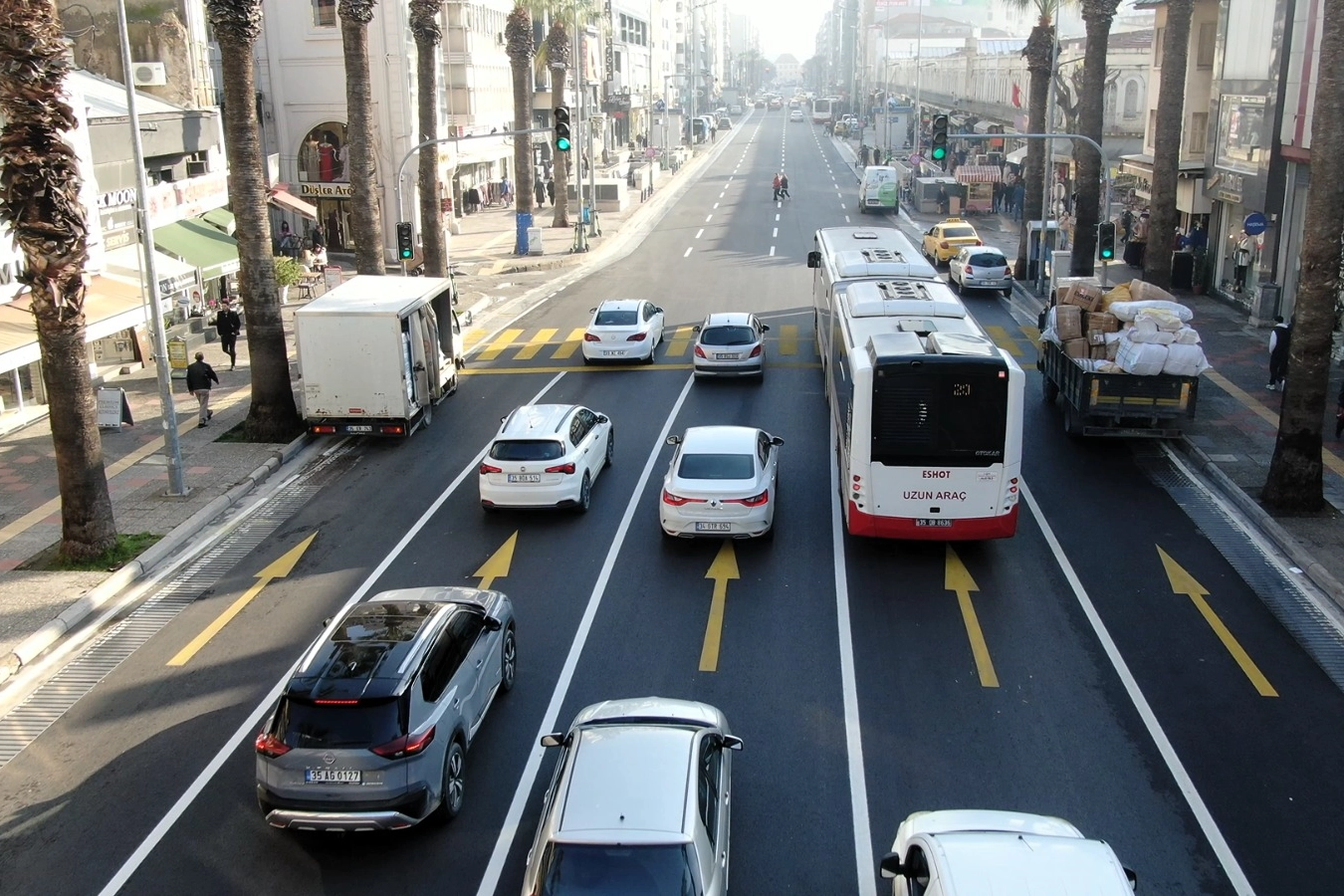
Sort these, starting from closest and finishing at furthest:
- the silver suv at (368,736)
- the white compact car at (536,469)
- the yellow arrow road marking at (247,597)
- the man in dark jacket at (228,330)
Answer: the silver suv at (368,736) → the yellow arrow road marking at (247,597) → the white compact car at (536,469) → the man in dark jacket at (228,330)

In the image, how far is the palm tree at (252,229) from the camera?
23312mm

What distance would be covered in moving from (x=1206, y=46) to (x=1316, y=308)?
93.2ft

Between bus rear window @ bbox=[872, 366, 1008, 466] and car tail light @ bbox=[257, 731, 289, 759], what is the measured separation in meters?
9.25

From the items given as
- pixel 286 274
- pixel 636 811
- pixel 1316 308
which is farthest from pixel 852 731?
pixel 286 274

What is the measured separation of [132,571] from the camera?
17984 mm

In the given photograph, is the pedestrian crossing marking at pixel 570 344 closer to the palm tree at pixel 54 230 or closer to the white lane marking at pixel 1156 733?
the palm tree at pixel 54 230

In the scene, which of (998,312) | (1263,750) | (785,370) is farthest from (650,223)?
(1263,750)

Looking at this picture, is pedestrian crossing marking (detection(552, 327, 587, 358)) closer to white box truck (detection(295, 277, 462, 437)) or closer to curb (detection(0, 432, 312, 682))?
white box truck (detection(295, 277, 462, 437))

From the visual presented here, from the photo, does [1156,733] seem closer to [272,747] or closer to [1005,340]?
[272,747]

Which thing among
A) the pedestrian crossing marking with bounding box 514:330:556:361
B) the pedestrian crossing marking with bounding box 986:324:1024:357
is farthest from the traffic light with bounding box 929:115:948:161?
the pedestrian crossing marking with bounding box 514:330:556:361

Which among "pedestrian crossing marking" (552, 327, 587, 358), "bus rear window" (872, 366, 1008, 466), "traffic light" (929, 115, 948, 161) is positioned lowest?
"pedestrian crossing marking" (552, 327, 587, 358)

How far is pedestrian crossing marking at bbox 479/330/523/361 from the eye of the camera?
Answer: 32938 mm

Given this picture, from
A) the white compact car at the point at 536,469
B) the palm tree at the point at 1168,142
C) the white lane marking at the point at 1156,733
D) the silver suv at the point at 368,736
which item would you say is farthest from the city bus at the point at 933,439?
the palm tree at the point at 1168,142

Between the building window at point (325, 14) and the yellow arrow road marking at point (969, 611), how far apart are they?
4183cm
